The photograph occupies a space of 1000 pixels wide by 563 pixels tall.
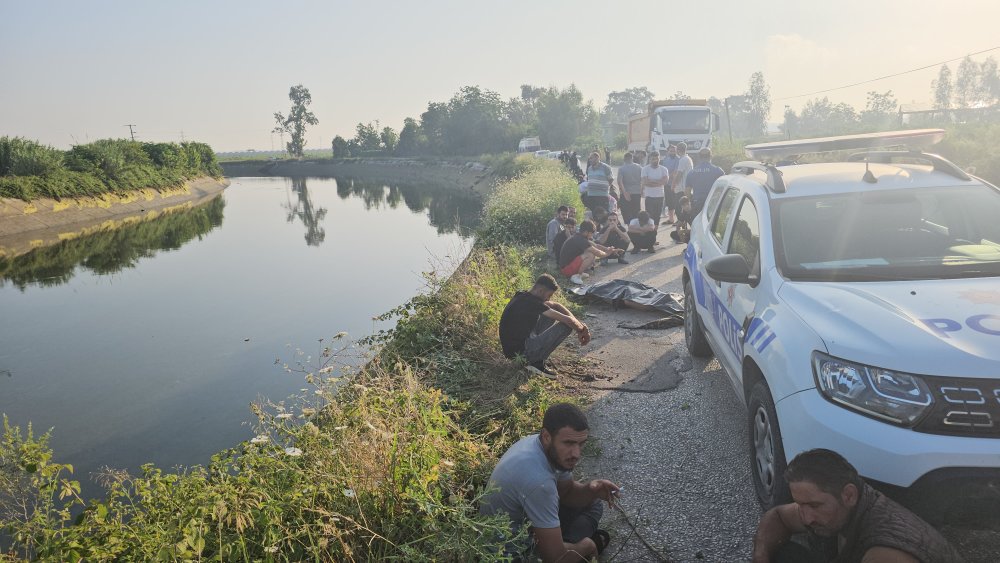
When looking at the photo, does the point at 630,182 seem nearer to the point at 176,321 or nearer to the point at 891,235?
the point at 891,235

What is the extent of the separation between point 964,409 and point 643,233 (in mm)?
10021

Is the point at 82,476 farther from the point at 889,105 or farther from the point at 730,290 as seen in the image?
the point at 889,105

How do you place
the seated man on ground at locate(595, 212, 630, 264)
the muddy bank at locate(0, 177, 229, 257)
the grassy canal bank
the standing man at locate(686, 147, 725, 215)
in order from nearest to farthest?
the grassy canal bank
the standing man at locate(686, 147, 725, 215)
the seated man on ground at locate(595, 212, 630, 264)
the muddy bank at locate(0, 177, 229, 257)

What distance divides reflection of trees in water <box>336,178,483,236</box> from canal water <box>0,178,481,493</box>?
3.51ft

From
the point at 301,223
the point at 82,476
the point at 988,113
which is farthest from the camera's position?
the point at 988,113

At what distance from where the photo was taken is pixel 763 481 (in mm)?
3742

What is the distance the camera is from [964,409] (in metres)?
2.66

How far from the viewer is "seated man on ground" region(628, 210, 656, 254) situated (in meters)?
12.6

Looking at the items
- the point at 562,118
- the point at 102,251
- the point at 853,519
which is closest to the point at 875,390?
the point at 853,519

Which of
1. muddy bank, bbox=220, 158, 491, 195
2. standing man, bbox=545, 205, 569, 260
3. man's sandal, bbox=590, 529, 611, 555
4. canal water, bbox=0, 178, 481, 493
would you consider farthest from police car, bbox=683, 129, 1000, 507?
muddy bank, bbox=220, 158, 491, 195

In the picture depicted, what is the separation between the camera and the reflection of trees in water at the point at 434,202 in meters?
30.8

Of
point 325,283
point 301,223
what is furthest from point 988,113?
point 325,283

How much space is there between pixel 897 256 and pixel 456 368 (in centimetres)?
394

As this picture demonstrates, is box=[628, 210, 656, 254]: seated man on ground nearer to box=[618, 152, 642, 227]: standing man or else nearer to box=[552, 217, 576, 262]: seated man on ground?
box=[618, 152, 642, 227]: standing man
